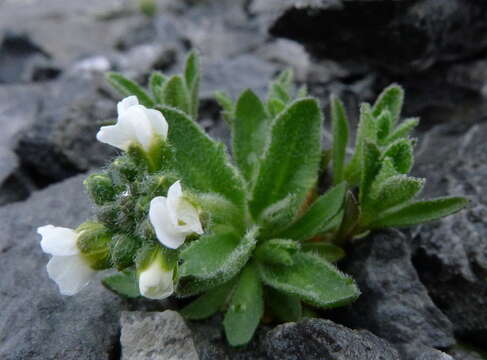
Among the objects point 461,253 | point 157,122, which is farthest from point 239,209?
point 461,253

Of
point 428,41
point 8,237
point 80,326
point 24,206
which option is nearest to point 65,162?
point 24,206

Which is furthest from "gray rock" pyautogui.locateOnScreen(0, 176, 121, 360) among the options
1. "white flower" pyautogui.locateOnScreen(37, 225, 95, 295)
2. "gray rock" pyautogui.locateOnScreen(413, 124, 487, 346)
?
"gray rock" pyautogui.locateOnScreen(413, 124, 487, 346)

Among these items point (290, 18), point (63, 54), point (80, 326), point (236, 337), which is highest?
point (290, 18)

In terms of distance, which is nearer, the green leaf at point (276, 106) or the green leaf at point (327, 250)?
the green leaf at point (327, 250)

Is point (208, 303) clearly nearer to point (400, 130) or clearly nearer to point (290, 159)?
point (290, 159)

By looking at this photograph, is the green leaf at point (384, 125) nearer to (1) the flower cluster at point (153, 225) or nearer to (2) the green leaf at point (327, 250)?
(2) the green leaf at point (327, 250)

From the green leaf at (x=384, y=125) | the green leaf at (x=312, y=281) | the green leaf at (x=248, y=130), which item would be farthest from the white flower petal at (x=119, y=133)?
the green leaf at (x=384, y=125)

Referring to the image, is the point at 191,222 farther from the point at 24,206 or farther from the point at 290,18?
the point at 290,18
